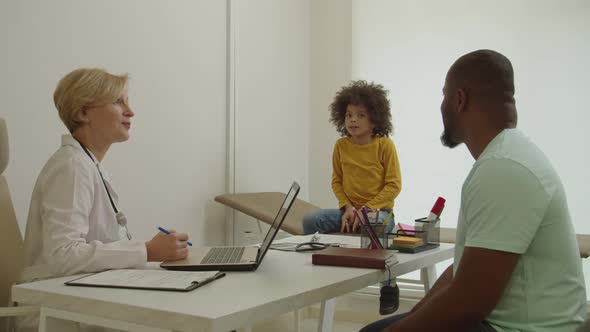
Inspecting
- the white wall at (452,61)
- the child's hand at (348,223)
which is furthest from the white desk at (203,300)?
the white wall at (452,61)

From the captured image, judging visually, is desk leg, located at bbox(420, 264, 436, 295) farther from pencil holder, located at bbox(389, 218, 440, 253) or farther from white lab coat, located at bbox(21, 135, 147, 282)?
white lab coat, located at bbox(21, 135, 147, 282)

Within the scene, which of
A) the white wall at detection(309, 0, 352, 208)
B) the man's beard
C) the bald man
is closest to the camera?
the bald man

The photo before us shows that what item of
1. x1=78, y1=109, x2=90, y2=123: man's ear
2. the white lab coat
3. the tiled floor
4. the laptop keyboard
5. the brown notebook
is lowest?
the tiled floor

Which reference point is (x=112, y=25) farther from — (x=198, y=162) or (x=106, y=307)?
(x=106, y=307)

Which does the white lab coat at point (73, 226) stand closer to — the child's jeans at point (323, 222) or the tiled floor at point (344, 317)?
the child's jeans at point (323, 222)

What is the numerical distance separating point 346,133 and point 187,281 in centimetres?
254

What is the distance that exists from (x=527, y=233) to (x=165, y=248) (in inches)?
31.2

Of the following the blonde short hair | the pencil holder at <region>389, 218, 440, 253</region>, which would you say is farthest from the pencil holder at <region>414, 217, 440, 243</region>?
the blonde short hair

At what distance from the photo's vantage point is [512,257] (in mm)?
1050

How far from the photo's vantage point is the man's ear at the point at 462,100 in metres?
1.26

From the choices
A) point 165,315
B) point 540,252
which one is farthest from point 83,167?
point 540,252

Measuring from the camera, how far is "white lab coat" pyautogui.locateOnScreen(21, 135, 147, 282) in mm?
1276

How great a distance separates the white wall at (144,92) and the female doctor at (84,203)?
81cm

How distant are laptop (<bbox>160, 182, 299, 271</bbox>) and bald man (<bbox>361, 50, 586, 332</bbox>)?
1.17 feet
